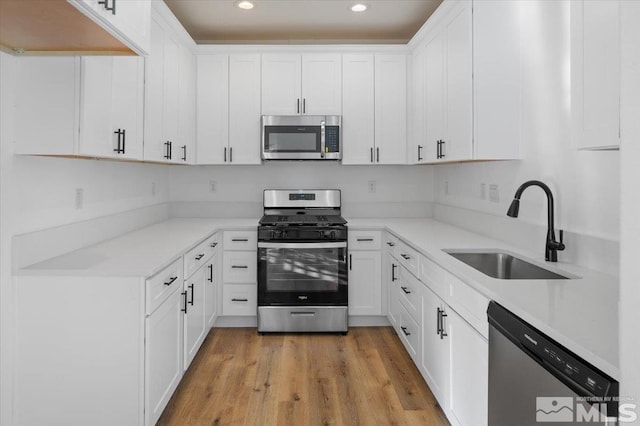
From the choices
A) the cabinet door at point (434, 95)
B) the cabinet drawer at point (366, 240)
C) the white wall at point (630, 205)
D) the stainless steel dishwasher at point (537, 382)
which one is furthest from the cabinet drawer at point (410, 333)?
the white wall at point (630, 205)

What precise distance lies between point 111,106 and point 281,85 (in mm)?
1919

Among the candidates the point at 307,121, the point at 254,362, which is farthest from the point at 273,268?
the point at 307,121

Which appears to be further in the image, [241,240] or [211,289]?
[241,240]

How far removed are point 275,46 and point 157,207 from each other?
1.77 meters

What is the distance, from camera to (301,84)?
3.72 metres

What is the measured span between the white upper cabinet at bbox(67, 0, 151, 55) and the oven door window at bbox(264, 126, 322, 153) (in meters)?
2.03

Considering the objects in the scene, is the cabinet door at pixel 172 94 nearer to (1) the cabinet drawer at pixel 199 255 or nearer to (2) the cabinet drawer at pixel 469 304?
(1) the cabinet drawer at pixel 199 255

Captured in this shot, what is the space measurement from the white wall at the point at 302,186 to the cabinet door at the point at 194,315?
1224 mm

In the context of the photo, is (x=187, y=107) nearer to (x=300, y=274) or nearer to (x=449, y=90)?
(x=300, y=274)

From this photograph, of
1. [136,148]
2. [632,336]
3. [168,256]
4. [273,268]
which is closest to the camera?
[632,336]

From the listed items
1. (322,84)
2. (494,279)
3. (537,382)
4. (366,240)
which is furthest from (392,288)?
(537,382)

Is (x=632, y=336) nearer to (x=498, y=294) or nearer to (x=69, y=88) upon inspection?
(x=498, y=294)

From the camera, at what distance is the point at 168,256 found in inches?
84.0

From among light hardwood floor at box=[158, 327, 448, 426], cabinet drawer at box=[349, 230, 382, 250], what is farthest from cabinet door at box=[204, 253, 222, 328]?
cabinet drawer at box=[349, 230, 382, 250]
